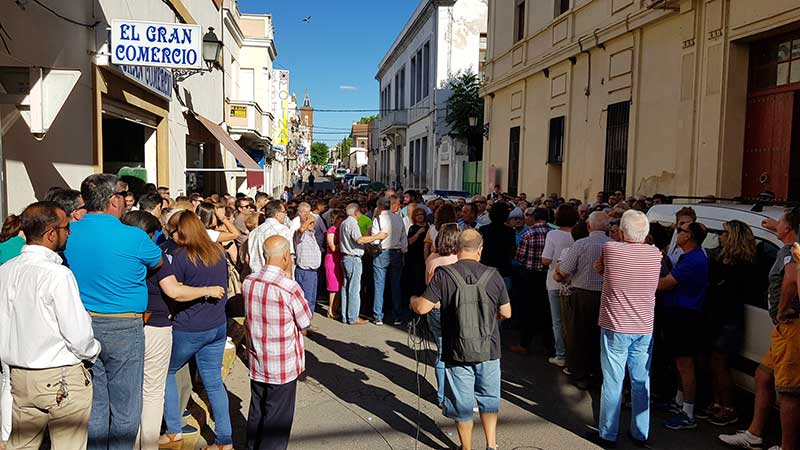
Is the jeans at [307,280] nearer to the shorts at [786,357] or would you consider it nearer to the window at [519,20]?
the shorts at [786,357]

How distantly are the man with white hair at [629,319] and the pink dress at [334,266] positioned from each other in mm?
5163

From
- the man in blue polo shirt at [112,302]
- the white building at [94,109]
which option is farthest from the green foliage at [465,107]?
the man in blue polo shirt at [112,302]

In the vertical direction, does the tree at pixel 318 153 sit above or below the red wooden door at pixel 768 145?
above

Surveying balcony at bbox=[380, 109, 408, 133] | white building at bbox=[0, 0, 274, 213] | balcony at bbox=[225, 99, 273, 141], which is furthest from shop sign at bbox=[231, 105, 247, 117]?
balcony at bbox=[380, 109, 408, 133]

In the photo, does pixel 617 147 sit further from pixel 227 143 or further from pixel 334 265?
pixel 227 143

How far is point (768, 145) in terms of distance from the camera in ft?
31.0

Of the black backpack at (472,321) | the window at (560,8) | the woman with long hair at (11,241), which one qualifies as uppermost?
the window at (560,8)

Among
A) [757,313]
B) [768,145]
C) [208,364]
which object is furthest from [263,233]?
[768,145]

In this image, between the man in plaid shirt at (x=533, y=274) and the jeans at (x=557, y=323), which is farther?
the man in plaid shirt at (x=533, y=274)

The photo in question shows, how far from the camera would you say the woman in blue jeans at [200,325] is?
172 inches

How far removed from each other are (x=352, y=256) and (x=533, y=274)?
8.91ft

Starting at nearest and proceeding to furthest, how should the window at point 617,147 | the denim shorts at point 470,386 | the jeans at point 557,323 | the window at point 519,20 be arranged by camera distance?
the denim shorts at point 470,386, the jeans at point 557,323, the window at point 617,147, the window at point 519,20

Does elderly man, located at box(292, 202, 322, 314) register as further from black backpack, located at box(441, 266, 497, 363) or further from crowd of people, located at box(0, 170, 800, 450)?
black backpack, located at box(441, 266, 497, 363)

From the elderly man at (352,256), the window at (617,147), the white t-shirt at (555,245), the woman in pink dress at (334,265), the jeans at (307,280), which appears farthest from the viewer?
the window at (617,147)
